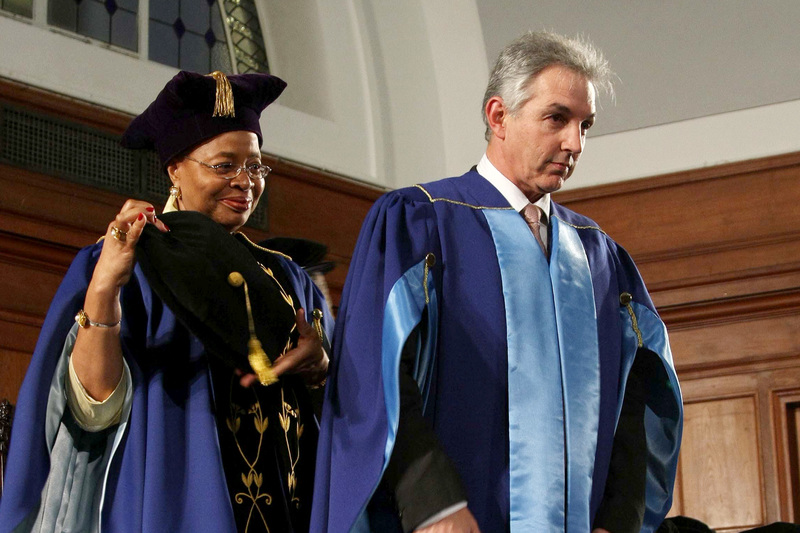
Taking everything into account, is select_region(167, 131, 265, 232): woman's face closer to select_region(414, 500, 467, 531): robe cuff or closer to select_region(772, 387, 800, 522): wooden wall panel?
select_region(414, 500, 467, 531): robe cuff

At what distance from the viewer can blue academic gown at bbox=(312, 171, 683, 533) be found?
2.49m

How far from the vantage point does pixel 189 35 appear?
6832mm

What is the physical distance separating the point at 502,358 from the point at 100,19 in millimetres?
4287

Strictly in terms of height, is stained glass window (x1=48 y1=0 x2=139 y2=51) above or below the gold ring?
above

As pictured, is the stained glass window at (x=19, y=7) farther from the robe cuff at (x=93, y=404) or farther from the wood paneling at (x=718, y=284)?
the robe cuff at (x=93, y=404)

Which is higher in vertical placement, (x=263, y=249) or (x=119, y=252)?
(x=263, y=249)

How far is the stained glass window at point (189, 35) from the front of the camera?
6609 mm

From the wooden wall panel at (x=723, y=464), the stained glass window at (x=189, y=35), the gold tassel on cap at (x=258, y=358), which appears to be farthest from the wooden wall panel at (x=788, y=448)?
the gold tassel on cap at (x=258, y=358)

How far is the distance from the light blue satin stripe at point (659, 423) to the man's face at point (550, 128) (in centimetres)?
40

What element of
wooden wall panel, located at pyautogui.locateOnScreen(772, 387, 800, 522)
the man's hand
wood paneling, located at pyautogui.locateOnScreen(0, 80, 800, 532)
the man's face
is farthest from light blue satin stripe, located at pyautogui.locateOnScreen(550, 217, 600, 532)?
wooden wall panel, located at pyautogui.locateOnScreen(772, 387, 800, 522)

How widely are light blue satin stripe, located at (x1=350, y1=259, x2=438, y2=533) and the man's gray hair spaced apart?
1.58 feet

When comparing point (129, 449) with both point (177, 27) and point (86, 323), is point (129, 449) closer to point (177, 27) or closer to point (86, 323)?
point (86, 323)

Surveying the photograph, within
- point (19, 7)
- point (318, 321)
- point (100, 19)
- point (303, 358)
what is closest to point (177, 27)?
point (100, 19)

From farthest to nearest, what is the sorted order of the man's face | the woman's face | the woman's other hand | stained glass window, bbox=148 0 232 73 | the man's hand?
1. stained glass window, bbox=148 0 232 73
2. the woman's face
3. the woman's other hand
4. the man's face
5. the man's hand
